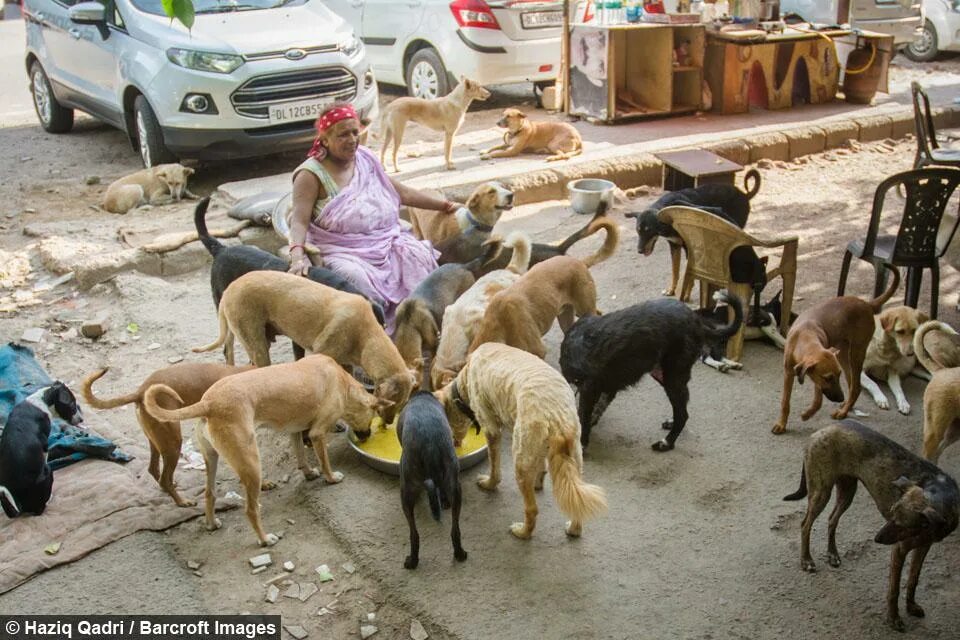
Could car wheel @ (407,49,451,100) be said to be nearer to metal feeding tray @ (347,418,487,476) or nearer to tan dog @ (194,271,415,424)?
tan dog @ (194,271,415,424)

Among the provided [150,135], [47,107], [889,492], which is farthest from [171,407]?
[47,107]

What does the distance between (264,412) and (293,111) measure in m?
6.12

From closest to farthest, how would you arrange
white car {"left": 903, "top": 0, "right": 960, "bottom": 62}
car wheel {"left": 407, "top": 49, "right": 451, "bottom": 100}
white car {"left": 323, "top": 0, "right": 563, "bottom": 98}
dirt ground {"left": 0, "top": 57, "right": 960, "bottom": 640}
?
dirt ground {"left": 0, "top": 57, "right": 960, "bottom": 640}
white car {"left": 323, "top": 0, "right": 563, "bottom": 98}
car wheel {"left": 407, "top": 49, "right": 451, "bottom": 100}
white car {"left": 903, "top": 0, "right": 960, "bottom": 62}

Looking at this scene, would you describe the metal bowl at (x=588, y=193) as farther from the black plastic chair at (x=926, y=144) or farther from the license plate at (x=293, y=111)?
the license plate at (x=293, y=111)

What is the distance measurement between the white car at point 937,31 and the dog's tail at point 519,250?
12.6 meters

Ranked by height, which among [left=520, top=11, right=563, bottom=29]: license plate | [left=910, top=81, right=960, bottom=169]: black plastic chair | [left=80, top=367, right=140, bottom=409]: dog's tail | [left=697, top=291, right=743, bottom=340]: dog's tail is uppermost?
[left=520, top=11, right=563, bottom=29]: license plate

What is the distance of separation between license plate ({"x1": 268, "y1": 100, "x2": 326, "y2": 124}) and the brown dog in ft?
20.2

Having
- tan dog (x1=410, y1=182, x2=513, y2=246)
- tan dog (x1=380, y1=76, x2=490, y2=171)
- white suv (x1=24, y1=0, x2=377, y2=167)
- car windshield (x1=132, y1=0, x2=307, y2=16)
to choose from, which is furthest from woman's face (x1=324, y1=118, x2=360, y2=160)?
car windshield (x1=132, y1=0, x2=307, y2=16)

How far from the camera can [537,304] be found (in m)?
5.19

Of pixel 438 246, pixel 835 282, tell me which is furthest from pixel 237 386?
pixel 835 282

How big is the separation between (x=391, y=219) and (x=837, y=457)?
11.8ft

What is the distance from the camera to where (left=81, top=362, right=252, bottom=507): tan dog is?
4.29 metres

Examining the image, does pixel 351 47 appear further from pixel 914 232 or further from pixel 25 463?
pixel 25 463

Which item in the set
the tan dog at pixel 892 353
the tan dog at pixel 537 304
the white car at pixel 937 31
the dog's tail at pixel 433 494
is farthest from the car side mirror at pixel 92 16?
the white car at pixel 937 31
